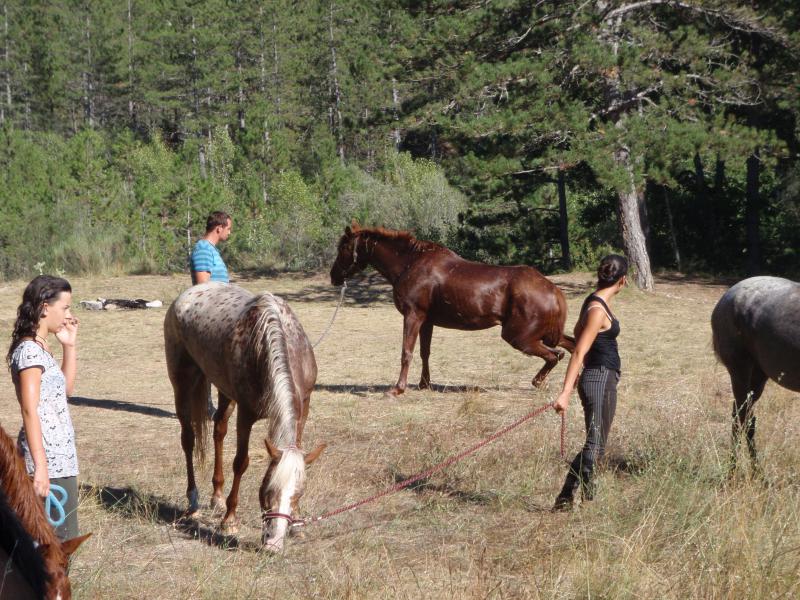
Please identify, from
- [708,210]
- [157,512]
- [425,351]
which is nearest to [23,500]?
[157,512]

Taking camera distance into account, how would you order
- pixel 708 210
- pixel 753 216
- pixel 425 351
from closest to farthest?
pixel 425 351, pixel 753 216, pixel 708 210

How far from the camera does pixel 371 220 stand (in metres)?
24.1

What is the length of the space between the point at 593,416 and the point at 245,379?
2.07 metres

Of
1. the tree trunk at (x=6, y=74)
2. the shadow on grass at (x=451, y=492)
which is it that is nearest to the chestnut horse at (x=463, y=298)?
the shadow on grass at (x=451, y=492)

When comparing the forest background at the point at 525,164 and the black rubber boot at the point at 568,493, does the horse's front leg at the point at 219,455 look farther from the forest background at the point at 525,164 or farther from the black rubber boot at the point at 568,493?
the forest background at the point at 525,164

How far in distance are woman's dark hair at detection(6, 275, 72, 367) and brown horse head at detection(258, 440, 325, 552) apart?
1.25m

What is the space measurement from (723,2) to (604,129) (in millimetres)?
2982

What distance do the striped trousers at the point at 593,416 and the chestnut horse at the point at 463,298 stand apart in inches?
164

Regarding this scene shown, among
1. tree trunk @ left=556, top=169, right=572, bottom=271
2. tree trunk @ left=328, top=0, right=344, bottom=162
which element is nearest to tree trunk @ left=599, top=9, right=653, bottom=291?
tree trunk @ left=556, top=169, right=572, bottom=271

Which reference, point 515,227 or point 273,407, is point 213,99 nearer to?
point 515,227

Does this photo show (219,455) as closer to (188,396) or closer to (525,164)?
(188,396)

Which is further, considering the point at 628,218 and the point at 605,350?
the point at 628,218

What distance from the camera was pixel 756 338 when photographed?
6.05 meters

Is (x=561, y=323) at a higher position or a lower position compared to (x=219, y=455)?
higher
